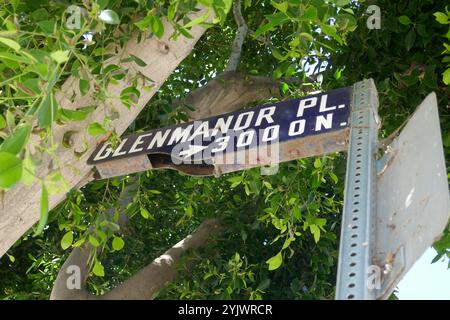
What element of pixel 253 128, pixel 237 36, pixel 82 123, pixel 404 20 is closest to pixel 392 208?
pixel 253 128

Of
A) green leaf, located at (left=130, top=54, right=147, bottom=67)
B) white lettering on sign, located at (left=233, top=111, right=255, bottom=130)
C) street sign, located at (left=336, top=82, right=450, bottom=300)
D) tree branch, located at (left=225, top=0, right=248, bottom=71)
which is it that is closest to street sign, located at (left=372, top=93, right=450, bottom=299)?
street sign, located at (left=336, top=82, right=450, bottom=300)

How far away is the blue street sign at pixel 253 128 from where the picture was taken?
1497 millimetres

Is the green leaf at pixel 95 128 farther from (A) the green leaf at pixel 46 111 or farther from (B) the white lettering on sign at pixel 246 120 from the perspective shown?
(A) the green leaf at pixel 46 111

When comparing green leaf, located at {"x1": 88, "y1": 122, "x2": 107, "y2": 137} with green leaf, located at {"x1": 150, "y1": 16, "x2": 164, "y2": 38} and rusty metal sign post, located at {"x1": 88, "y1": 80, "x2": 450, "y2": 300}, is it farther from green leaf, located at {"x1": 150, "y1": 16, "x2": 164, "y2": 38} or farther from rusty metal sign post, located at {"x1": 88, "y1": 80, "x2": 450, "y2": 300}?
green leaf, located at {"x1": 150, "y1": 16, "x2": 164, "y2": 38}

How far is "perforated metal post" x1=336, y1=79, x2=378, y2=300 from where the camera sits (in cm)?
96

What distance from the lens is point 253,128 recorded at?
157 cm

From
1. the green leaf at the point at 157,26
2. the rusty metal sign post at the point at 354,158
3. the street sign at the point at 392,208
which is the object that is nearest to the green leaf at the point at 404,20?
the rusty metal sign post at the point at 354,158

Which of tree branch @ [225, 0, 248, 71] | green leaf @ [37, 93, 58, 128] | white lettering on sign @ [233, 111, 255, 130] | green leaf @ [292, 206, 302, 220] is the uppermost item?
tree branch @ [225, 0, 248, 71]

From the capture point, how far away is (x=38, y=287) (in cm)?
389

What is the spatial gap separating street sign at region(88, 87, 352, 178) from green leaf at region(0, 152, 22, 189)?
66 cm

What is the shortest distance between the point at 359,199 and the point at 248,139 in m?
0.47

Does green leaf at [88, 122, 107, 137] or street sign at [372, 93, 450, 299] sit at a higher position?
green leaf at [88, 122, 107, 137]

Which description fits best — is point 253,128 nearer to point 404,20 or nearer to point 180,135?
point 180,135
